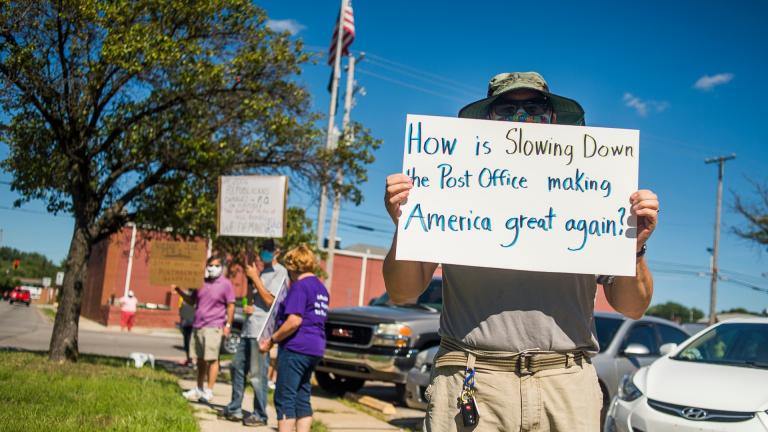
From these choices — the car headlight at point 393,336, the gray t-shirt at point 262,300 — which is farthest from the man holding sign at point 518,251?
the car headlight at point 393,336

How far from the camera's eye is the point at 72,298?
11.5 m

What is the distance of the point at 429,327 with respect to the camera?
9609 mm

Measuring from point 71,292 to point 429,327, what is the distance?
610 cm

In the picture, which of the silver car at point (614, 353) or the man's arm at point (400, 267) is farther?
the silver car at point (614, 353)

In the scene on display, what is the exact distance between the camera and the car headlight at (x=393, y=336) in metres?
9.30

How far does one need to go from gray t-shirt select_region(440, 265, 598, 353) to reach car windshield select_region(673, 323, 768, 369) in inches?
170

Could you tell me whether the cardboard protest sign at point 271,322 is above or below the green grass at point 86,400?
above

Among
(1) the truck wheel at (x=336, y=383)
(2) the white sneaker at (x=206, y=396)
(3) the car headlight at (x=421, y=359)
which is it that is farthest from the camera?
(1) the truck wheel at (x=336, y=383)

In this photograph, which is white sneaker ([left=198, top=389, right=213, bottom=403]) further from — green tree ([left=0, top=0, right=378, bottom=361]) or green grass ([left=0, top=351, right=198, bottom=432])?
green tree ([left=0, top=0, right=378, bottom=361])

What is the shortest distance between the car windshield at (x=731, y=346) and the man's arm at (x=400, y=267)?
15.0 ft

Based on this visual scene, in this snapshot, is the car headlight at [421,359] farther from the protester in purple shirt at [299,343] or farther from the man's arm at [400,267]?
the man's arm at [400,267]

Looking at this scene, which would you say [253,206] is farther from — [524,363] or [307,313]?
[524,363]

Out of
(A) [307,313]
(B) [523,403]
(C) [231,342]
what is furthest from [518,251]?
(C) [231,342]

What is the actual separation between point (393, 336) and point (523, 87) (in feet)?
23.1
